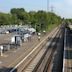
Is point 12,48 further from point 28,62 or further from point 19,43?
point 28,62

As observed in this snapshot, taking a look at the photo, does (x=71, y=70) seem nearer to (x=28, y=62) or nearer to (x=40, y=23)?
(x=28, y=62)

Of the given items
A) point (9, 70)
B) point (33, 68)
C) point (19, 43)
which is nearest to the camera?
point (9, 70)

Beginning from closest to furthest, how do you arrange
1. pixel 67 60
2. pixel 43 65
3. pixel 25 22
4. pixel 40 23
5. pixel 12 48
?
pixel 43 65 < pixel 67 60 < pixel 12 48 < pixel 40 23 < pixel 25 22

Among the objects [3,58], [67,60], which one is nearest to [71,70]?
[67,60]

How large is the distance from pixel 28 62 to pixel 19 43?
52.6ft

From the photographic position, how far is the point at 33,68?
27.0 meters

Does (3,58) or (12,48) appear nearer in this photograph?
(3,58)

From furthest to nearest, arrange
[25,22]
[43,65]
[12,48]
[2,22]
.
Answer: [25,22]
[2,22]
[12,48]
[43,65]

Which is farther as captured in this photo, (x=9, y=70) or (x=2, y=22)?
(x=2, y=22)

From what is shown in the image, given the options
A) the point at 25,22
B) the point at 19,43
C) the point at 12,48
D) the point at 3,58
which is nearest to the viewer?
the point at 3,58

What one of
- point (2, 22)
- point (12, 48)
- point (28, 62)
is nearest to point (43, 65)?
point (28, 62)

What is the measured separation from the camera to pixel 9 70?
24.8 metres

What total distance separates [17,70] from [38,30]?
55.9 m

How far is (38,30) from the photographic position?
265 feet
